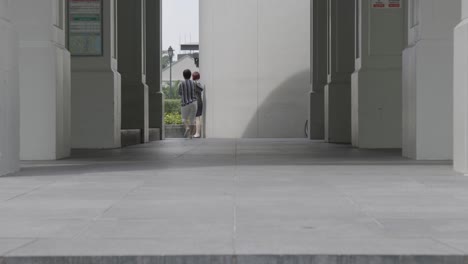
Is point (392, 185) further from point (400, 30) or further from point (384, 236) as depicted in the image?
point (400, 30)

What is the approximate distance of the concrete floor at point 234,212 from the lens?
3.79 metres

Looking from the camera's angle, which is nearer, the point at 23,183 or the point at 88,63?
the point at 23,183

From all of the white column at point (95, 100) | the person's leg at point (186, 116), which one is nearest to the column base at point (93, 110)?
the white column at point (95, 100)

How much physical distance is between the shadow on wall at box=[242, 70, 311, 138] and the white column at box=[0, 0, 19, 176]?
18503 mm

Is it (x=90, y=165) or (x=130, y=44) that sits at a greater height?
(x=130, y=44)

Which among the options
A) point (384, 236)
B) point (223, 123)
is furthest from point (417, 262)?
point (223, 123)

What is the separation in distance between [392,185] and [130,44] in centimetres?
1368

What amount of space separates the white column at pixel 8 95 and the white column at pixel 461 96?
4696mm

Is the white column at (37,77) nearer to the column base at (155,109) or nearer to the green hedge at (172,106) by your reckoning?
the column base at (155,109)

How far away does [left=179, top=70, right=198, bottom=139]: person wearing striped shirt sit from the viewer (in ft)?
74.2

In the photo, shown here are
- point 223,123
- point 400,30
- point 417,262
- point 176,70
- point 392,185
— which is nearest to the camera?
point 417,262

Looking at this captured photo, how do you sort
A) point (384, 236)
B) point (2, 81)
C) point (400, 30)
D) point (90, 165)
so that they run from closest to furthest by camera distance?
point (384, 236)
point (2, 81)
point (90, 165)
point (400, 30)

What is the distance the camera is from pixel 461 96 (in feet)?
26.9

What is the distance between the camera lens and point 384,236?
4062mm
